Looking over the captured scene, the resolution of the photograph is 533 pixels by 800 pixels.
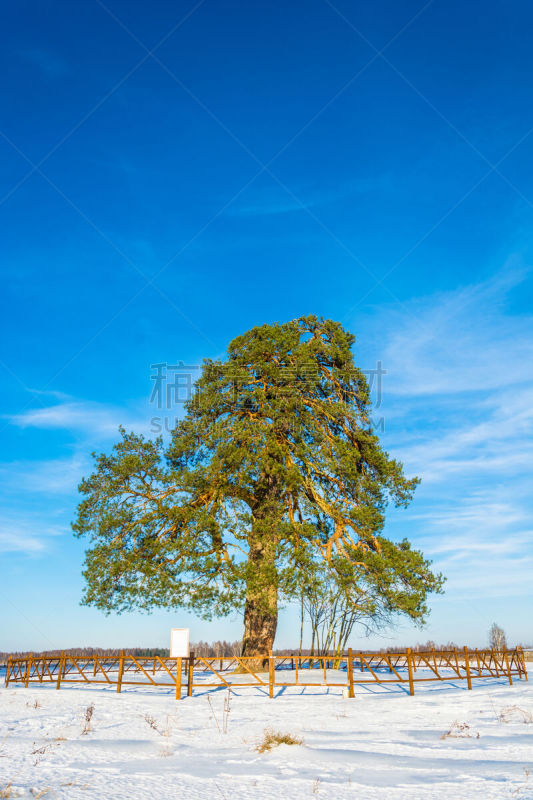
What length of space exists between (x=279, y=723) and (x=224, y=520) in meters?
11.2

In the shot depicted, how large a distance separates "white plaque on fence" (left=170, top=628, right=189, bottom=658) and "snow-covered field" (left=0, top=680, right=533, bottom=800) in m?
1.17

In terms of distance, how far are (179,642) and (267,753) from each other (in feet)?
25.7


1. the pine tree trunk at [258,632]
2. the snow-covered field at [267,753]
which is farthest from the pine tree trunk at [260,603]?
the snow-covered field at [267,753]

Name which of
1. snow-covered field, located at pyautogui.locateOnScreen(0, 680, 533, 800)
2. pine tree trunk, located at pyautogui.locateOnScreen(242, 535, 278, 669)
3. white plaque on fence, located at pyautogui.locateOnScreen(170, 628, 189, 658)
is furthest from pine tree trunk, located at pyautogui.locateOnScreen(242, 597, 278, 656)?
snow-covered field, located at pyautogui.locateOnScreen(0, 680, 533, 800)

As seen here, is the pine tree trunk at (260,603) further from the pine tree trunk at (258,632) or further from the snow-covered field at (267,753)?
the snow-covered field at (267,753)

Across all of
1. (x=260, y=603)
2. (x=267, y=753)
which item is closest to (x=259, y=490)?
(x=260, y=603)

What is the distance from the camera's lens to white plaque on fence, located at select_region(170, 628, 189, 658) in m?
15.1

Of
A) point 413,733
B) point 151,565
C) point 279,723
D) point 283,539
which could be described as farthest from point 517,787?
point 151,565

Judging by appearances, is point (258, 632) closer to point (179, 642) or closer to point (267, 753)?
point (179, 642)

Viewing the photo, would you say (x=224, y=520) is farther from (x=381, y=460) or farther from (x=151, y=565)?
(x=381, y=460)

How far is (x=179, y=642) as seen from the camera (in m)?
15.2

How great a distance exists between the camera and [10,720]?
1096cm

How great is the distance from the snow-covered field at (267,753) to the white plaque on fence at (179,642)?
1.17 meters

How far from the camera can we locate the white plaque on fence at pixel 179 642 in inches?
593
